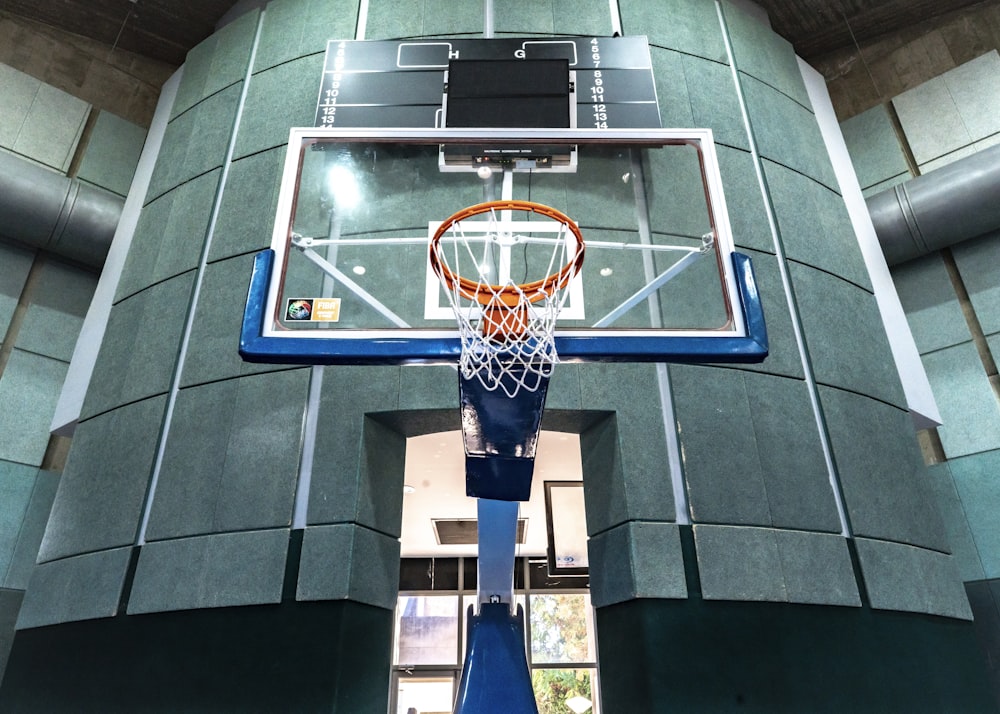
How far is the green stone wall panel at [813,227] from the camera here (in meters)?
6.14

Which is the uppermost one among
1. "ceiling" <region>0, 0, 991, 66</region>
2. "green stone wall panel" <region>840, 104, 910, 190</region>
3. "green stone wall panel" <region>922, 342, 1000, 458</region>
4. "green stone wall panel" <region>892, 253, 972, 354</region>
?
"ceiling" <region>0, 0, 991, 66</region>

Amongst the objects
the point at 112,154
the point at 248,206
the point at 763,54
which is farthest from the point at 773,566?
the point at 112,154

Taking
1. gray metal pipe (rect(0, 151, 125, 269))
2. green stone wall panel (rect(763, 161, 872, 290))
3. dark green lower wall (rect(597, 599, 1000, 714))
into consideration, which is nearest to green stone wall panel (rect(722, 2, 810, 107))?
green stone wall panel (rect(763, 161, 872, 290))

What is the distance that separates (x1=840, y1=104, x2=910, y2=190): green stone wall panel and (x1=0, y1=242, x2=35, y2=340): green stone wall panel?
9.51 m

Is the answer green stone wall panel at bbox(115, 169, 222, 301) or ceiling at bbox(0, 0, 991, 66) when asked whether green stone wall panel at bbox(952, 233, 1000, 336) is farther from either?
green stone wall panel at bbox(115, 169, 222, 301)

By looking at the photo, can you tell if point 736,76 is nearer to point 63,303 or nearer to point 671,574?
point 671,574

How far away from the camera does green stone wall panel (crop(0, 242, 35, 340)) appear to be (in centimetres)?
710

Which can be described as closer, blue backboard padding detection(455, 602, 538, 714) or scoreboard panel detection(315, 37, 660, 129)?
blue backboard padding detection(455, 602, 538, 714)

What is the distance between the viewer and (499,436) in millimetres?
2484

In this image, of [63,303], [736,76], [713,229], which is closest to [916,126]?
[736,76]

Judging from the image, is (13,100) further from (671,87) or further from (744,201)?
(744,201)

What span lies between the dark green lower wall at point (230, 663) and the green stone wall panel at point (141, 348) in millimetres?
1890

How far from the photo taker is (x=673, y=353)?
2621 mm

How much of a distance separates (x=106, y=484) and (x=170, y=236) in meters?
2.40
